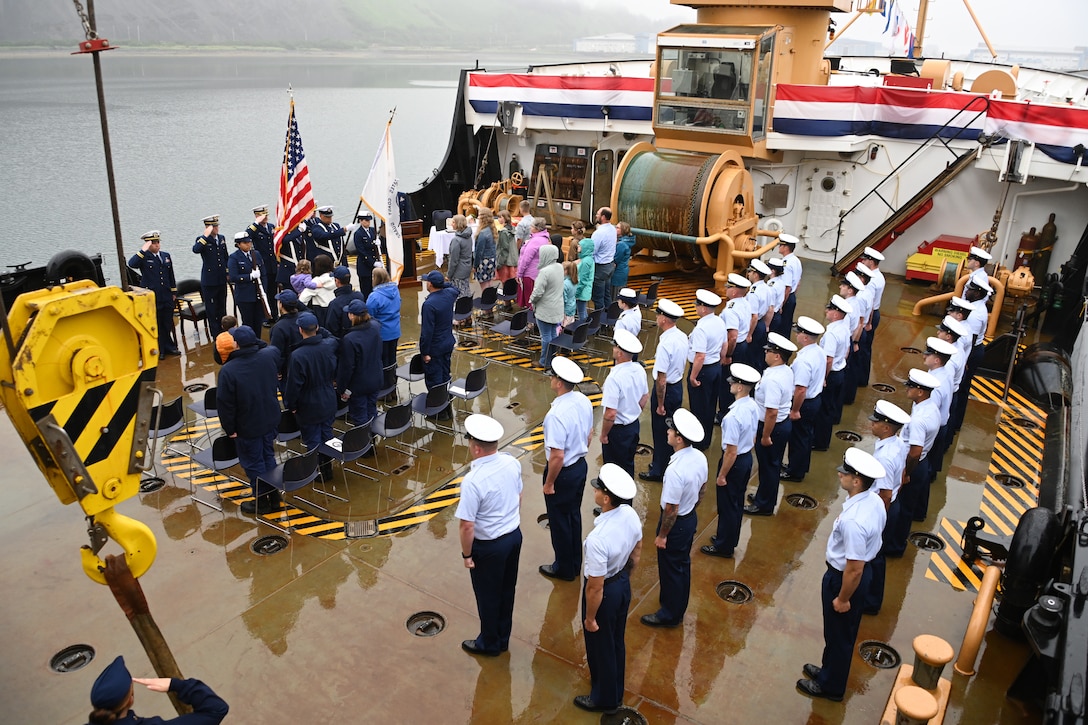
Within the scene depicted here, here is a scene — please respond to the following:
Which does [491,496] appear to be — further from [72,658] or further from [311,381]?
[72,658]

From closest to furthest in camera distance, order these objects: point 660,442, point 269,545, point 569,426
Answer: point 569,426 < point 269,545 < point 660,442

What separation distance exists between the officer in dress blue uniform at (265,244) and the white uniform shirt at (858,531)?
920 centimetres

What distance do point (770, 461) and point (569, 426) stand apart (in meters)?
2.17

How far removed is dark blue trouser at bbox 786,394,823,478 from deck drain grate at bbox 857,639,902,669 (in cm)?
225

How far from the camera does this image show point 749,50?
11.9 m

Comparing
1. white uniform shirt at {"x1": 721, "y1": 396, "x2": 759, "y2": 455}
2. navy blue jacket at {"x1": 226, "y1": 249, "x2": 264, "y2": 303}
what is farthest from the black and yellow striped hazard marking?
navy blue jacket at {"x1": 226, "y1": 249, "x2": 264, "y2": 303}

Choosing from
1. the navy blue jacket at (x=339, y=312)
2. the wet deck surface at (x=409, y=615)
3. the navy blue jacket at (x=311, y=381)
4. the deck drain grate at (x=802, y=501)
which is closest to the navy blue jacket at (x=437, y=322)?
the navy blue jacket at (x=339, y=312)

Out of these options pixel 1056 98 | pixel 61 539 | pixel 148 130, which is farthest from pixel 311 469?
pixel 148 130

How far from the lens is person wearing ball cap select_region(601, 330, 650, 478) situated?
21.7ft

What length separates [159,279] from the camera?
10172 mm

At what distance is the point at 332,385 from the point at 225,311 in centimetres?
489

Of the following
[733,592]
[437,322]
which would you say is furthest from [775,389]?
[437,322]

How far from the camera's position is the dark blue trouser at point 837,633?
4.88m

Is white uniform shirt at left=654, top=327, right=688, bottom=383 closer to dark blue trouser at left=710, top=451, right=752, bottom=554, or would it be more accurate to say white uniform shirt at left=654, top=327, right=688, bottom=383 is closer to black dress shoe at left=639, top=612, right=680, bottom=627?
dark blue trouser at left=710, top=451, right=752, bottom=554
